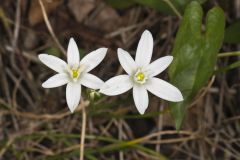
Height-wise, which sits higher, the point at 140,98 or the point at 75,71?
the point at 75,71

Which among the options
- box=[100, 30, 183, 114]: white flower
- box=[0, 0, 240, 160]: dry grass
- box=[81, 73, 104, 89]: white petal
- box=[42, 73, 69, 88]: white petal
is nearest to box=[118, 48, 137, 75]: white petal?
box=[100, 30, 183, 114]: white flower

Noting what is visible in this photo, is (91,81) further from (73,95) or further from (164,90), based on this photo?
(164,90)

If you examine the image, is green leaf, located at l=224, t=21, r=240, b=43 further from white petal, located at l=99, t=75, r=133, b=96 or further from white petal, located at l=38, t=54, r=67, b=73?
white petal, located at l=38, t=54, r=67, b=73

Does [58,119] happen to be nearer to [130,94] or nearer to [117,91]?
[130,94]

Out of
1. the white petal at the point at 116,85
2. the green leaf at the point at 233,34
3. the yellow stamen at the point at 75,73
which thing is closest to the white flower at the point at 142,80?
the white petal at the point at 116,85

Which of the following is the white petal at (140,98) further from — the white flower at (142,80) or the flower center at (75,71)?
the flower center at (75,71)

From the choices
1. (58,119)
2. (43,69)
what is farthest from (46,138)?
Result: (43,69)

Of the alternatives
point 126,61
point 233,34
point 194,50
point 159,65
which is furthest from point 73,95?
point 233,34
